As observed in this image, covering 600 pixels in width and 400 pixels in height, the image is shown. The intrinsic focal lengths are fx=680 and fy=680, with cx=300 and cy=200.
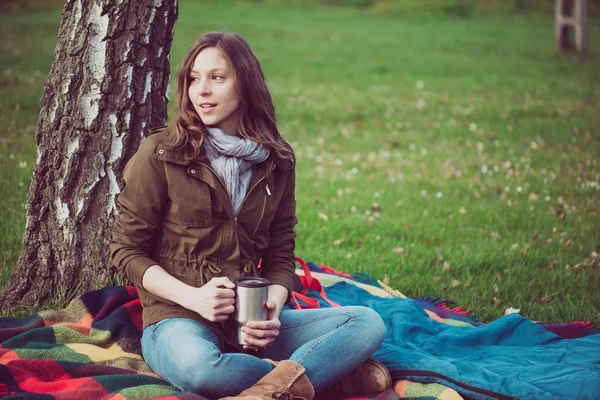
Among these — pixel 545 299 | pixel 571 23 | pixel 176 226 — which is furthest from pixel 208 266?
pixel 571 23

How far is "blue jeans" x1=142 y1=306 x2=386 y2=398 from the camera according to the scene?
3.05m

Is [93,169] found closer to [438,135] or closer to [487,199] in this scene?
[487,199]

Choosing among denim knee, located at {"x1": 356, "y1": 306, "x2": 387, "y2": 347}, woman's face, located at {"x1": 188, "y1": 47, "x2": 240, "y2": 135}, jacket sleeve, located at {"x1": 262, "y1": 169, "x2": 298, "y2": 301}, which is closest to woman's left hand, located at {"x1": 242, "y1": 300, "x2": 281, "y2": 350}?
denim knee, located at {"x1": 356, "y1": 306, "x2": 387, "y2": 347}

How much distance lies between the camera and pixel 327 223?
650 cm

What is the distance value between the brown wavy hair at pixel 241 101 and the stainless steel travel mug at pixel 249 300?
73 centimetres

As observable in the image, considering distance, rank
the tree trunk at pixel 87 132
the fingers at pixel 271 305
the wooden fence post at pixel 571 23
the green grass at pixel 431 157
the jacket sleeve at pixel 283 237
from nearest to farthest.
Result: the fingers at pixel 271 305 → the jacket sleeve at pixel 283 237 → the tree trunk at pixel 87 132 → the green grass at pixel 431 157 → the wooden fence post at pixel 571 23

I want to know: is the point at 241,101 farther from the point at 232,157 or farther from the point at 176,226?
the point at 176,226

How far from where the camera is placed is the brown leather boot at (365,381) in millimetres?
3480

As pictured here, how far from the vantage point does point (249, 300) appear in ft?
10.2

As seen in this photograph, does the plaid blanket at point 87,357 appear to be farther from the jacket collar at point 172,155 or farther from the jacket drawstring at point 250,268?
the jacket collar at point 172,155

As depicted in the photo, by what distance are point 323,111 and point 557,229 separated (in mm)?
5763

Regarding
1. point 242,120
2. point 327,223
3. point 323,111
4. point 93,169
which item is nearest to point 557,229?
point 327,223

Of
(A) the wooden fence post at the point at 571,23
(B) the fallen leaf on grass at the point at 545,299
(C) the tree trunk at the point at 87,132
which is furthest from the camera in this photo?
(A) the wooden fence post at the point at 571,23

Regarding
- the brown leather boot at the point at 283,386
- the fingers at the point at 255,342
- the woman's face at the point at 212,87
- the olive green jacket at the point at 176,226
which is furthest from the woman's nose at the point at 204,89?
the brown leather boot at the point at 283,386
